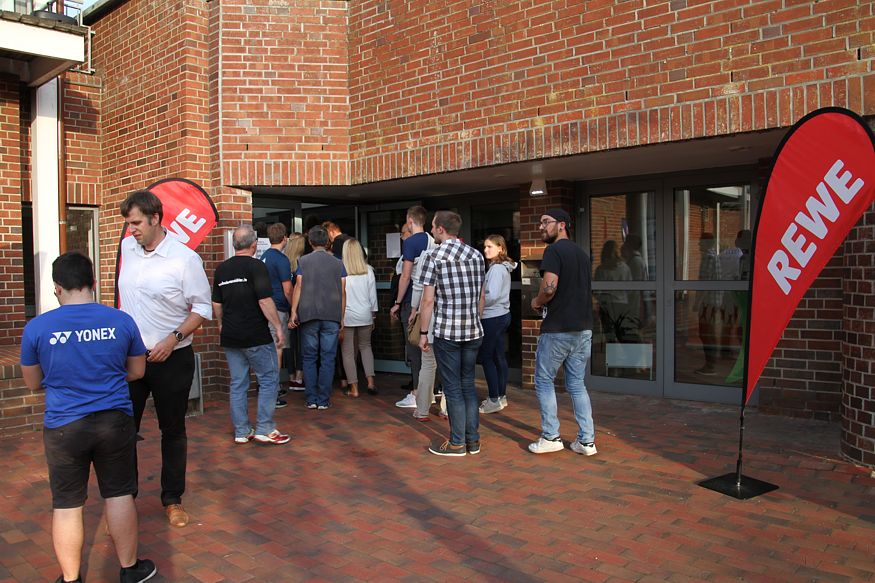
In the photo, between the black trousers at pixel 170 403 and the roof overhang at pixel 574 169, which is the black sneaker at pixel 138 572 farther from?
the roof overhang at pixel 574 169

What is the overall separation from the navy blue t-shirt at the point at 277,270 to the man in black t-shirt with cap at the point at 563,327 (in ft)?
10.6

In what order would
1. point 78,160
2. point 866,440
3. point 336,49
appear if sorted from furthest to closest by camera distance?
point 78,160
point 336,49
point 866,440

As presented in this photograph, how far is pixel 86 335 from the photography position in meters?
3.14

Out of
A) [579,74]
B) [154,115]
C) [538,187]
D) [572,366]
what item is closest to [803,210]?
[572,366]

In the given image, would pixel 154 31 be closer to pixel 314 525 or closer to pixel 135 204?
pixel 135 204

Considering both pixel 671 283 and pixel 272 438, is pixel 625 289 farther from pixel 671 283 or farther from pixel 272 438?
pixel 272 438

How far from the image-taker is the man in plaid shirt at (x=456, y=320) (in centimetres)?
538

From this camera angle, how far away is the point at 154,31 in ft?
27.5

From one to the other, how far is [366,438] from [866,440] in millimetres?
3796

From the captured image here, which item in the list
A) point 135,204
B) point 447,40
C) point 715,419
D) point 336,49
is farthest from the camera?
point 336,49

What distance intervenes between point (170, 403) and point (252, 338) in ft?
4.99

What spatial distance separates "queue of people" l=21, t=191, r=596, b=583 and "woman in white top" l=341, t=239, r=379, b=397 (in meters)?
0.02

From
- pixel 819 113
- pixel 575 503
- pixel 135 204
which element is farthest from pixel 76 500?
pixel 819 113

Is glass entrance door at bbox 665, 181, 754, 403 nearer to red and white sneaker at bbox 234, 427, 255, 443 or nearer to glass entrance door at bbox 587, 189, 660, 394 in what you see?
glass entrance door at bbox 587, 189, 660, 394
